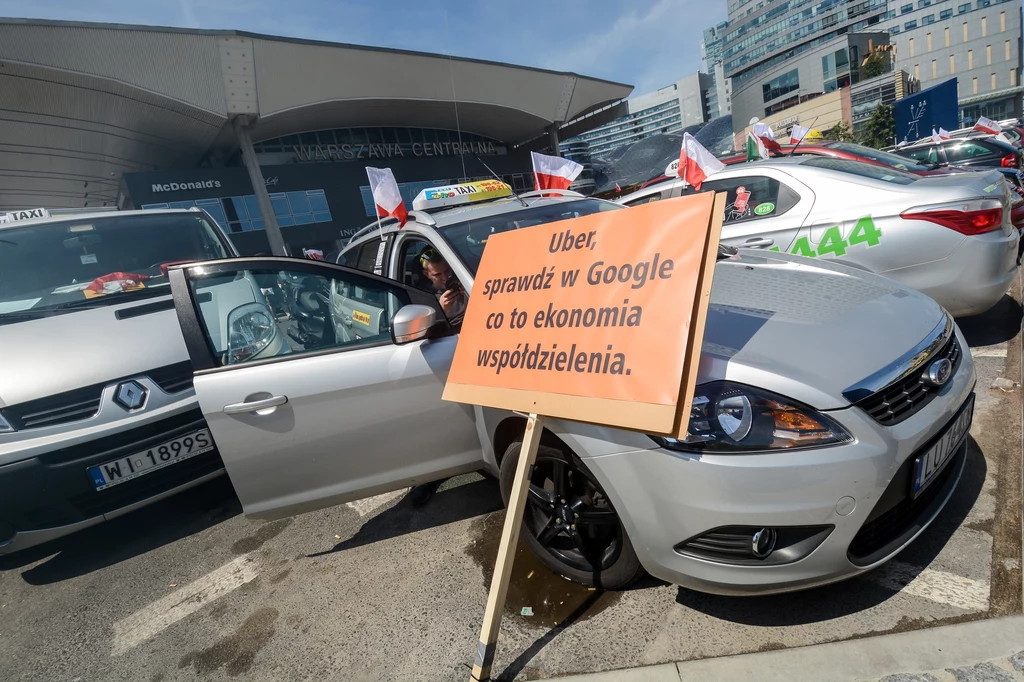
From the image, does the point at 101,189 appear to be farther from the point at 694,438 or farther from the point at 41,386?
the point at 694,438

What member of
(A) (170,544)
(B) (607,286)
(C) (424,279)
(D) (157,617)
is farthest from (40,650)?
(B) (607,286)

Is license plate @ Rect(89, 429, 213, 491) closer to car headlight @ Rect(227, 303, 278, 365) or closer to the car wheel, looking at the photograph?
car headlight @ Rect(227, 303, 278, 365)

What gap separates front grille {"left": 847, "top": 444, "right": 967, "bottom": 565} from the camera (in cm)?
172

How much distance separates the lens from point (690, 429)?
1.70 m

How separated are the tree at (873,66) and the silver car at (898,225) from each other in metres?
79.0

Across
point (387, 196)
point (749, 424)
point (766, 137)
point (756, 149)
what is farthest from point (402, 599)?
point (766, 137)

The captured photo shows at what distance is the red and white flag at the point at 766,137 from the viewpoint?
7.71 m

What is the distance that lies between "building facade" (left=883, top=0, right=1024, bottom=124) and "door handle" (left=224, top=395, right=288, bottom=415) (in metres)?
90.3

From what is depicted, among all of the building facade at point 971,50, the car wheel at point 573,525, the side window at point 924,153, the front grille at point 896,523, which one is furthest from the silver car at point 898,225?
the building facade at point 971,50

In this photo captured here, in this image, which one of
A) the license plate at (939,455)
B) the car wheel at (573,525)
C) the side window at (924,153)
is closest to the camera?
the license plate at (939,455)

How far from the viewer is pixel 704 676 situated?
67.9 inches

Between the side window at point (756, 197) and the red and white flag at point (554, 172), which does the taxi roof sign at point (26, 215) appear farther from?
the side window at point (756, 197)

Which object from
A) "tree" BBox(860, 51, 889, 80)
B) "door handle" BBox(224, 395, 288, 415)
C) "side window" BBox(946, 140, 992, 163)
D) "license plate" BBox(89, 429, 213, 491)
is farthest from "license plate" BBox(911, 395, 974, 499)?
"tree" BBox(860, 51, 889, 80)

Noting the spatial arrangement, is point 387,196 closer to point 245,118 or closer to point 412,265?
point 412,265
